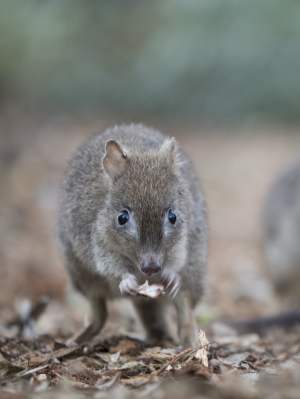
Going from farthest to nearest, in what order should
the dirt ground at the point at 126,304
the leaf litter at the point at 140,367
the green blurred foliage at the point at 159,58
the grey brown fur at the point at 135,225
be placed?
the green blurred foliage at the point at 159,58 < the grey brown fur at the point at 135,225 < the dirt ground at the point at 126,304 < the leaf litter at the point at 140,367

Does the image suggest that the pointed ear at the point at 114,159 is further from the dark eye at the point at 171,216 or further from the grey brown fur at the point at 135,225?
the dark eye at the point at 171,216

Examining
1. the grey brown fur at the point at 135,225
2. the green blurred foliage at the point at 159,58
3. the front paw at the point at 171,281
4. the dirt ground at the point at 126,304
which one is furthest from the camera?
the green blurred foliage at the point at 159,58

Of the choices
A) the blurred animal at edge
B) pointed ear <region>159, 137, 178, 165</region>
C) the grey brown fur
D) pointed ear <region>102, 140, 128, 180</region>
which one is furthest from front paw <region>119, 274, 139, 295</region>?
the blurred animal at edge

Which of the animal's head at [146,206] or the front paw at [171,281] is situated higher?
the animal's head at [146,206]

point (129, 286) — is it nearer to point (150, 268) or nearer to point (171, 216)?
point (150, 268)

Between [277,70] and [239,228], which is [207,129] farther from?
[239,228]

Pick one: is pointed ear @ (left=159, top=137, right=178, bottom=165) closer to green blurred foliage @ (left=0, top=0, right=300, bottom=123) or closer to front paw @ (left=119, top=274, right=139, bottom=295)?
front paw @ (left=119, top=274, right=139, bottom=295)

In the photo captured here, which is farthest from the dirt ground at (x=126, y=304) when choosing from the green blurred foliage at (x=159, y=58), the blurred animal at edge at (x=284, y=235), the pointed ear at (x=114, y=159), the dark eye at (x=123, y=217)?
the pointed ear at (x=114, y=159)
